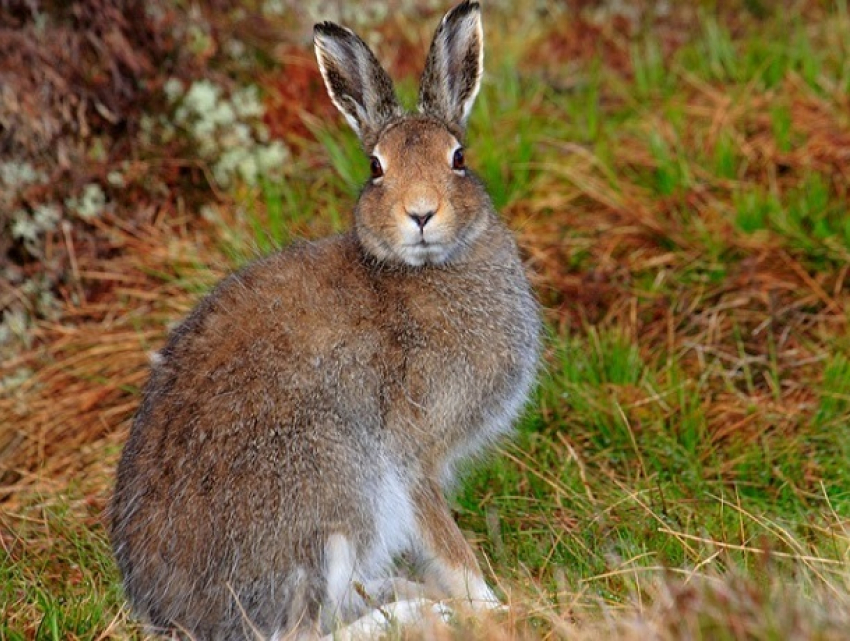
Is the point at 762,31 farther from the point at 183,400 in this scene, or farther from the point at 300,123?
the point at 183,400

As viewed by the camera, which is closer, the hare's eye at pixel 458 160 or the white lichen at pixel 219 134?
the hare's eye at pixel 458 160

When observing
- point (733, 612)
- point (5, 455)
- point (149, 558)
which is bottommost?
point (5, 455)

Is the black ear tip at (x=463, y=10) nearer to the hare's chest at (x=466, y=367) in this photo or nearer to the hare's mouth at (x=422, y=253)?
the hare's mouth at (x=422, y=253)

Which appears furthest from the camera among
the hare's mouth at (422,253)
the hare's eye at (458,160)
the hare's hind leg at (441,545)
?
the hare's eye at (458,160)

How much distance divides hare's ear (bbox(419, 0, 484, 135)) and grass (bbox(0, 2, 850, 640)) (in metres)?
1.14

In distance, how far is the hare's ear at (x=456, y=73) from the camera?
5324mm

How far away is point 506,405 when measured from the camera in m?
5.23

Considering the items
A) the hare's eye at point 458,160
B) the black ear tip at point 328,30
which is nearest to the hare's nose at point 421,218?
the hare's eye at point 458,160

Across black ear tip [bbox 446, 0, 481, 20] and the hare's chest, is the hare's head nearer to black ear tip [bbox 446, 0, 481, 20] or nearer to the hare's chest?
black ear tip [bbox 446, 0, 481, 20]

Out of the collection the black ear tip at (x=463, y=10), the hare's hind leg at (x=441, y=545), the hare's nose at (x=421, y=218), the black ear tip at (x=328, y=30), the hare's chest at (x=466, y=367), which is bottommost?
the hare's hind leg at (x=441, y=545)

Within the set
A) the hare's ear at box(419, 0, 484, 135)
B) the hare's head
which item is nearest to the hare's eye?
the hare's head

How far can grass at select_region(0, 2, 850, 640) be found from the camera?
494 cm

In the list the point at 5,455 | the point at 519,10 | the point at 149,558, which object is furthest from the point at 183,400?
the point at 519,10

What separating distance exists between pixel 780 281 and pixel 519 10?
3.03 meters
